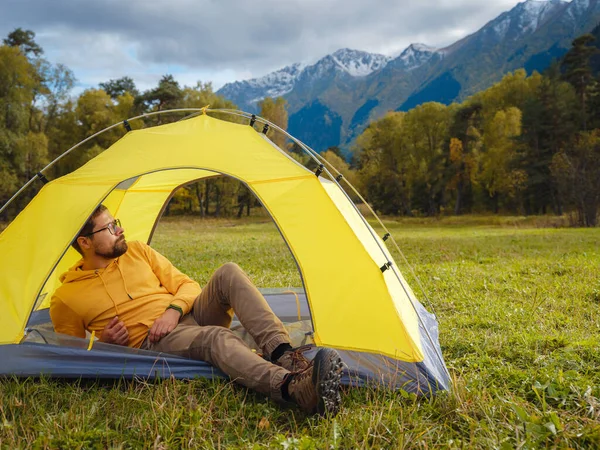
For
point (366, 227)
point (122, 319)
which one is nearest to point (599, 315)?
point (366, 227)

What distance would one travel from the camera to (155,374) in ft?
9.58

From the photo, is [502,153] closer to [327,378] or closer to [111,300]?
[111,300]

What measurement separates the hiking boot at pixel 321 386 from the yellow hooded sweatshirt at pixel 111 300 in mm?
1188

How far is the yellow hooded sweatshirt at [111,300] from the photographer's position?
3.22 m

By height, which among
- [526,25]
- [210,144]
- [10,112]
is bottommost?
[210,144]

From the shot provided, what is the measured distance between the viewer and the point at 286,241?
10.7 ft

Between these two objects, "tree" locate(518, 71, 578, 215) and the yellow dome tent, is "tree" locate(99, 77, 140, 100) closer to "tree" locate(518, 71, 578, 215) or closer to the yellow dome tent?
"tree" locate(518, 71, 578, 215)

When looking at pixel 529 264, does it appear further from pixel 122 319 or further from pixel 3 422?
pixel 3 422

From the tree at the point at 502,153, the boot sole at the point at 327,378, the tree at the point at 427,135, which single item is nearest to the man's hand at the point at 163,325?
the boot sole at the point at 327,378

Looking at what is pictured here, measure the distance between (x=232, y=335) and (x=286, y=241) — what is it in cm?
75

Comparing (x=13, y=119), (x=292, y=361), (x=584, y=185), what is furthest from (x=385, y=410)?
(x=13, y=119)

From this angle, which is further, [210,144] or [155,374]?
[210,144]

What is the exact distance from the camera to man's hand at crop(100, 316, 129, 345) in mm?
3125

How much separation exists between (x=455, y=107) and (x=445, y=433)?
4064 cm
